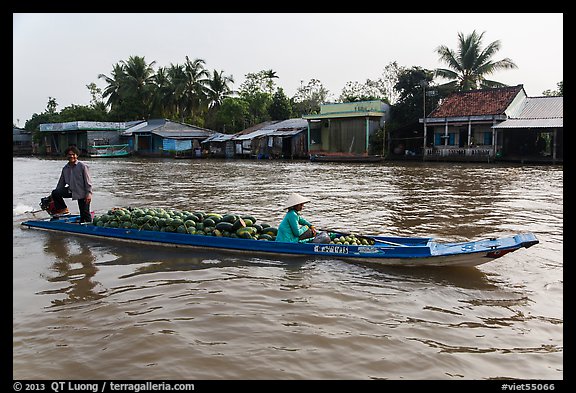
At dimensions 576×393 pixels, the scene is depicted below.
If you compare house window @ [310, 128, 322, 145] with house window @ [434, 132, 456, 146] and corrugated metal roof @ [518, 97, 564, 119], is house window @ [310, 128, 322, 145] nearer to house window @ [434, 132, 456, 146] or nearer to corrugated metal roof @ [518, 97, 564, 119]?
house window @ [434, 132, 456, 146]

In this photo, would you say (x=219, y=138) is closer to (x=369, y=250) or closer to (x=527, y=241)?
(x=369, y=250)

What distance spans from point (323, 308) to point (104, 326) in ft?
7.41

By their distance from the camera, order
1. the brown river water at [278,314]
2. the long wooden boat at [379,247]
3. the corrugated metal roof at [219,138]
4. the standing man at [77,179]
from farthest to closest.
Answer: the corrugated metal roof at [219,138] → the standing man at [77,179] → the long wooden boat at [379,247] → the brown river water at [278,314]

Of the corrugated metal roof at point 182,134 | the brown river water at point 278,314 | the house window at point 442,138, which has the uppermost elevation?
the corrugated metal roof at point 182,134

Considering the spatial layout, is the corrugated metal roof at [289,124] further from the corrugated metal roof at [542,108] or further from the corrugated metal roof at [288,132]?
the corrugated metal roof at [542,108]

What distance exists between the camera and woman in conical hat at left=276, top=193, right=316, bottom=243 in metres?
6.73

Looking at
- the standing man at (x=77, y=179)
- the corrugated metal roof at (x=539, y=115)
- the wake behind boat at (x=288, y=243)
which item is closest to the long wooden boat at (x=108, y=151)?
the corrugated metal roof at (x=539, y=115)

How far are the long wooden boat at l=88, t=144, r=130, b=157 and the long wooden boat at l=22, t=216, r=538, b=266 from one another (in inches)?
1482

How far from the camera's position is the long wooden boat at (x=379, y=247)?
5.86 meters

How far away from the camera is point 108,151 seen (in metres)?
43.9

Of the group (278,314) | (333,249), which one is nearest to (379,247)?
(333,249)
